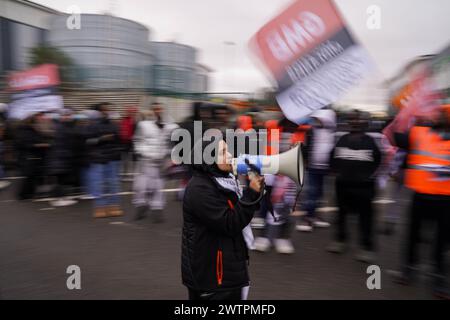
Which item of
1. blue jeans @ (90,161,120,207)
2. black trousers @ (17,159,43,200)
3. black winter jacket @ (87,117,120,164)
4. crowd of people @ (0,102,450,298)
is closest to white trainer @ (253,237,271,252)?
crowd of people @ (0,102,450,298)

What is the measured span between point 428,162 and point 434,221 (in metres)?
0.58

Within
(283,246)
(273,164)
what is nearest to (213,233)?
(273,164)

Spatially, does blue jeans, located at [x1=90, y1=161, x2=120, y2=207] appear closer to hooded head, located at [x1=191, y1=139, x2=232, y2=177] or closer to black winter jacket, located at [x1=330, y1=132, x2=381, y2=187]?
black winter jacket, located at [x1=330, y1=132, x2=381, y2=187]

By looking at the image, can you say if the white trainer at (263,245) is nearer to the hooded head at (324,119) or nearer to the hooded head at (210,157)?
the hooded head at (324,119)

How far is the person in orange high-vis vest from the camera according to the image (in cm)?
330

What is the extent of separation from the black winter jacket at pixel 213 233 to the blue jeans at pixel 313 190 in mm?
3414

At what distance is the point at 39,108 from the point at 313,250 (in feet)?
20.9

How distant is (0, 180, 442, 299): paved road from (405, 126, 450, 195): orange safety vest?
3.31ft

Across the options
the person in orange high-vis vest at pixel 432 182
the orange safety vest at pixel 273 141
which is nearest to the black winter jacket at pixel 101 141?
the orange safety vest at pixel 273 141

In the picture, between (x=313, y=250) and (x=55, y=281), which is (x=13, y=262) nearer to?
(x=55, y=281)

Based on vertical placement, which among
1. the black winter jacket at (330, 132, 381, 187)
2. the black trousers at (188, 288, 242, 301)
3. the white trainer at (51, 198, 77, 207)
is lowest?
the white trainer at (51, 198, 77, 207)

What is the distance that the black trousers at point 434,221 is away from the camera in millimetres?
3375

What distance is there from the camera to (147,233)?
16.9 feet

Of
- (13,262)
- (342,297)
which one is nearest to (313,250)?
(342,297)
